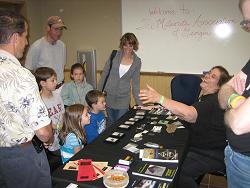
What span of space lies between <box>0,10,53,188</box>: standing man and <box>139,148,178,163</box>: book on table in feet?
2.23

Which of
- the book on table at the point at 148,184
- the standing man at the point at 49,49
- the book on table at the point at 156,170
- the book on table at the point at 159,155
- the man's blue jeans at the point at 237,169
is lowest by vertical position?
the book on table at the point at 148,184

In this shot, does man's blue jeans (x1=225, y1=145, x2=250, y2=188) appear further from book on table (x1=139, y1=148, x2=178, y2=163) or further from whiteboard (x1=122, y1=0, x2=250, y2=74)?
whiteboard (x1=122, y1=0, x2=250, y2=74)

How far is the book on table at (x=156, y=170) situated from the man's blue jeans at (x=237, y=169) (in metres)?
0.36

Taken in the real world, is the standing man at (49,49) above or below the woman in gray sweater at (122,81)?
above

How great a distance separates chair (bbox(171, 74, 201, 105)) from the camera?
3.62 metres

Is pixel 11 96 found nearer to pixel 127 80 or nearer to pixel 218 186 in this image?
pixel 127 80

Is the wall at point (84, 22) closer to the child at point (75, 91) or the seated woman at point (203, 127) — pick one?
the child at point (75, 91)

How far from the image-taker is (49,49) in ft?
12.0

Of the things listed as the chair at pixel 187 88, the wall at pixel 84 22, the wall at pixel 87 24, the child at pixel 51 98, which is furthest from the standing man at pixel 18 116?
the wall at pixel 84 22

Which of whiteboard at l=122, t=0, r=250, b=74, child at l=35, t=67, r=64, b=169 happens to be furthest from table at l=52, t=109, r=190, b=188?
whiteboard at l=122, t=0, r=250, b=74

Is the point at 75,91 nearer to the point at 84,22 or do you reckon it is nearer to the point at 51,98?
the point at 51,98

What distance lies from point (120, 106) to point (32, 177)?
1932 millimetres

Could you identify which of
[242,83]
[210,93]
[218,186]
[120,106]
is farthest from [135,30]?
[242,83]

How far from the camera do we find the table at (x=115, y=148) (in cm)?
162
